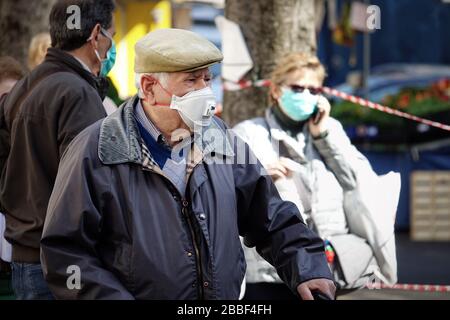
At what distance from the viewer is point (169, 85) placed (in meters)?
3.27

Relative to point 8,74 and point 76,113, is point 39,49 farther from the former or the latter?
point 76,113

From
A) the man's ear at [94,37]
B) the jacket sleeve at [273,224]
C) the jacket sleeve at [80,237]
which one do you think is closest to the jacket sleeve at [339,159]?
the man's ear at [94,37]

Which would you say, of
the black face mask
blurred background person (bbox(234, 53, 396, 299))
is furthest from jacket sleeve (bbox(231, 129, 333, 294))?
blurred background person (bbox(234, 53, 396, 299))

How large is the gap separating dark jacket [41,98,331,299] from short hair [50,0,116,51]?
42.3 inches

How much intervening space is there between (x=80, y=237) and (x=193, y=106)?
2.00 ft

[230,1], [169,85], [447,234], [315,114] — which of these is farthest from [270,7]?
[447,234]

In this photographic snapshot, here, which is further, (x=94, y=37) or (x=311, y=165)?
(x=311, y=165)

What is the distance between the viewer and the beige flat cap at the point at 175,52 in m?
3.20

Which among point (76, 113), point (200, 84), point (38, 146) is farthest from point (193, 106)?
point (38, 146)

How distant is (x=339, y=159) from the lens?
5.09 meters

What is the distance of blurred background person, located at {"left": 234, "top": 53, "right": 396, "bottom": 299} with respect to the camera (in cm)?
501
